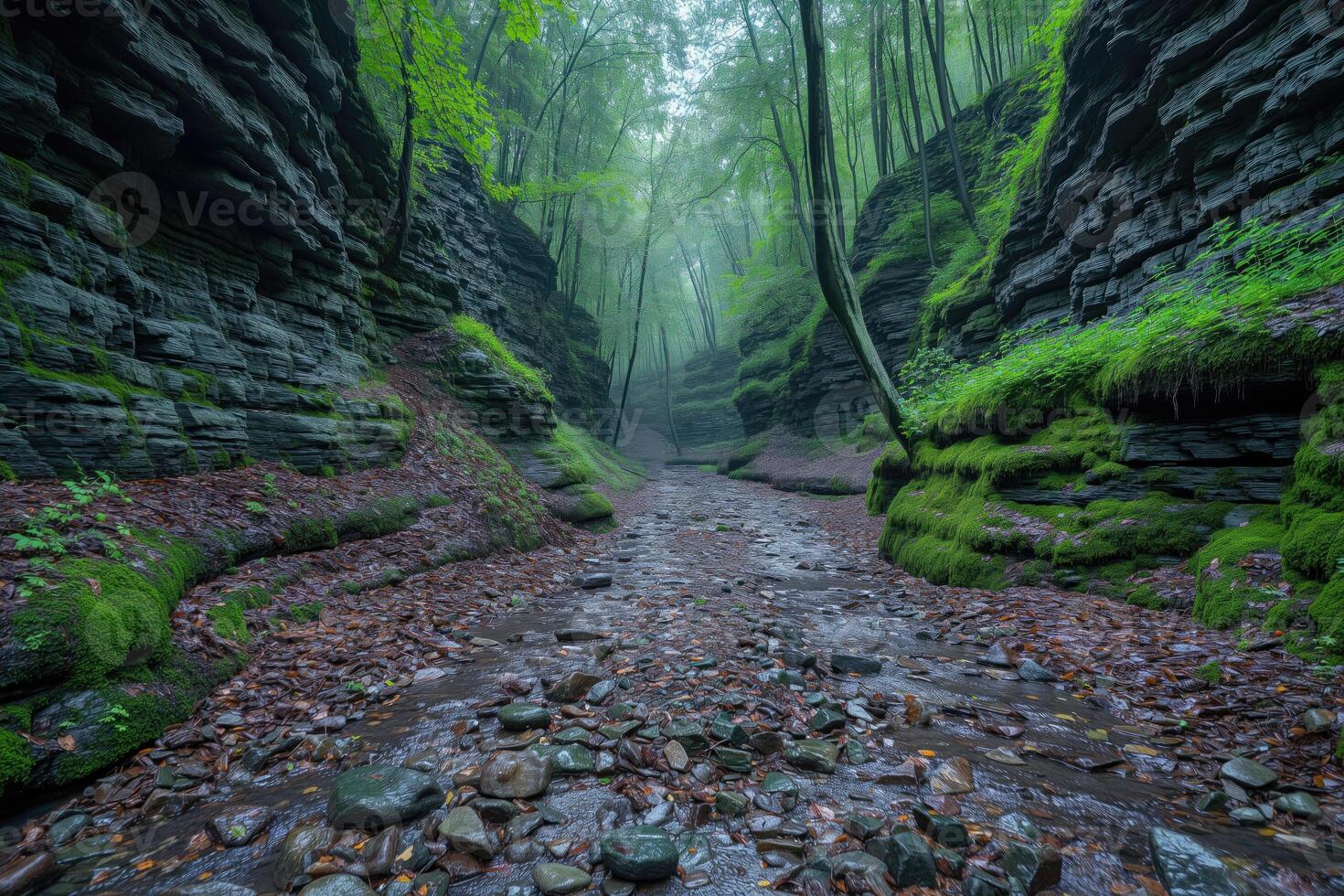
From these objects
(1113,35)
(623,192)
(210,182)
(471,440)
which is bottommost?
(471,440)

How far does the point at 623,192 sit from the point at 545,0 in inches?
464

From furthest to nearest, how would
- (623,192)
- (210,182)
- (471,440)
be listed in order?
(623,192) < (471,440) < (210,182)

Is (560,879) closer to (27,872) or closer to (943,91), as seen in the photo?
(27,872)

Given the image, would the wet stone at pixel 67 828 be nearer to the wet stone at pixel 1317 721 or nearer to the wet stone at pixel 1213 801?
the wet stone at pixel 1213 801

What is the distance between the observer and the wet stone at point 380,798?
2297mm

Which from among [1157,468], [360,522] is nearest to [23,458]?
[360,522]

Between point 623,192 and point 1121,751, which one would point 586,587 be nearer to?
point 1121,751

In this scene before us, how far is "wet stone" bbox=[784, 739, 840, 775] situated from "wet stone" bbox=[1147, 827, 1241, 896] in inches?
51.8

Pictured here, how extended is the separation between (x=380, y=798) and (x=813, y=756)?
2.32 metres

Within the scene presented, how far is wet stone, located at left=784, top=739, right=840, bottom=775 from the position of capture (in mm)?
2672

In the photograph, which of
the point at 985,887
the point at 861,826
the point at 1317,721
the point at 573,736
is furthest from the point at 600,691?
the point at 1317,721

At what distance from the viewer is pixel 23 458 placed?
4039mm

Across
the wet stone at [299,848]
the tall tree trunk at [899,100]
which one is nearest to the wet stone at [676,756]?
the wet stone at [299,848]

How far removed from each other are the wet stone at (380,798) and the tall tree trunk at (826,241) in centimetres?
847
